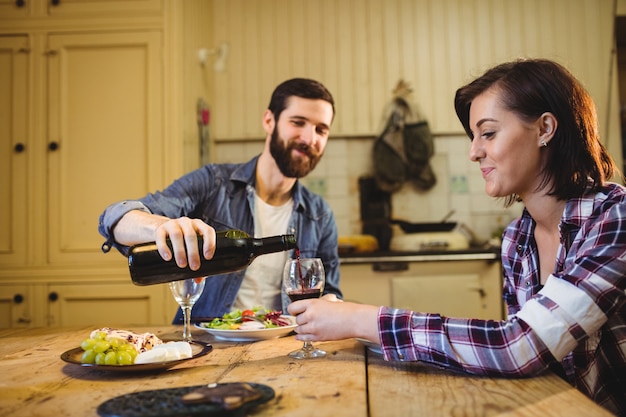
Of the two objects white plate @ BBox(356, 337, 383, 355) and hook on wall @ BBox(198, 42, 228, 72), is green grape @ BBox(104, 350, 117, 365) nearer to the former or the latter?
white plate @ BBox(356, 337, 383, 355)

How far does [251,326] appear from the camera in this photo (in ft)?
4.32

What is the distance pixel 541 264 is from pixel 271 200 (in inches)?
42.6

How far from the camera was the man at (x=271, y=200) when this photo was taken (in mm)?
1890

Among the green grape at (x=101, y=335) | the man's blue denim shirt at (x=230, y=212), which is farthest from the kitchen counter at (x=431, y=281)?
the green grape at (x=101, y=335)

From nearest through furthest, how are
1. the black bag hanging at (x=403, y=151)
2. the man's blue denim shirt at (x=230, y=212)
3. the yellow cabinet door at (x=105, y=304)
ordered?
the man's blue denim shirt at (x=230, y=212)
the yellow cabinet door at (x=105, y=304)
the black bag hanging at (x=403, y=151)

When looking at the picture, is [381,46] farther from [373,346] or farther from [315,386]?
[315,386]

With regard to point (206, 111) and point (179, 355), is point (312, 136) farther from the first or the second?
point (206, 111)

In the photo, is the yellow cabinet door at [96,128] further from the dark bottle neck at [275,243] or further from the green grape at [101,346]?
the green grape at [101,346]

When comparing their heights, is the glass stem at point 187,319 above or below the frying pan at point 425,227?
below

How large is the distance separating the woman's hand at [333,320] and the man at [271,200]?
0.76m

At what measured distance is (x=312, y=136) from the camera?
203 cm

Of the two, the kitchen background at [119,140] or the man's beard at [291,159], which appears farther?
the kitchen background at [119,140]

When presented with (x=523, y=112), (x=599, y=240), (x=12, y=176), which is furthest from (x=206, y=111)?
(x=599, y=240)

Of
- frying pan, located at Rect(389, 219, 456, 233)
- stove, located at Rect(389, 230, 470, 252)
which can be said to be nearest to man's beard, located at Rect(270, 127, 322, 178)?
stove, located at Rect(389, 230, 470, 252)
